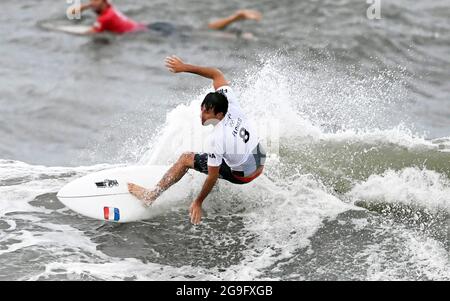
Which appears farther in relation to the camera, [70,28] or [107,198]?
[70,28]

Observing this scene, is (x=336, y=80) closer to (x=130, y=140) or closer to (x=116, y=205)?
(x=130, y=140)

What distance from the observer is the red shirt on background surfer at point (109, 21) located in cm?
1788

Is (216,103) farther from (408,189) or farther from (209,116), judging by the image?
(408,189)

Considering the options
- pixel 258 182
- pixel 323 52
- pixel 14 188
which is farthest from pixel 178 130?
pixel 323 52

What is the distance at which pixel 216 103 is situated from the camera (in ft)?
27.3

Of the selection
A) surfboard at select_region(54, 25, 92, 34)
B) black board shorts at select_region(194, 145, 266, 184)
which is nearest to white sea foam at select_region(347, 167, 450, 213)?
black board shorts at select_region(194, 145, 266, 184)

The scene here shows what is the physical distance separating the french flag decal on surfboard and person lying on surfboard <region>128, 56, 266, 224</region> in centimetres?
30

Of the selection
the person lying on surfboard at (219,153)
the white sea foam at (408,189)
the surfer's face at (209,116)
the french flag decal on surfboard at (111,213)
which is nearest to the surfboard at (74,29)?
the person lying on surfboard at (219,153)

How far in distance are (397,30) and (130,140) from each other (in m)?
8.02

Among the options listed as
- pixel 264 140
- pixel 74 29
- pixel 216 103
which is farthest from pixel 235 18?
pixel 216 103

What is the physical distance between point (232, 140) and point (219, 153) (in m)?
0.24

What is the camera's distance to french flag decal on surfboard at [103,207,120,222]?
9102 mm
